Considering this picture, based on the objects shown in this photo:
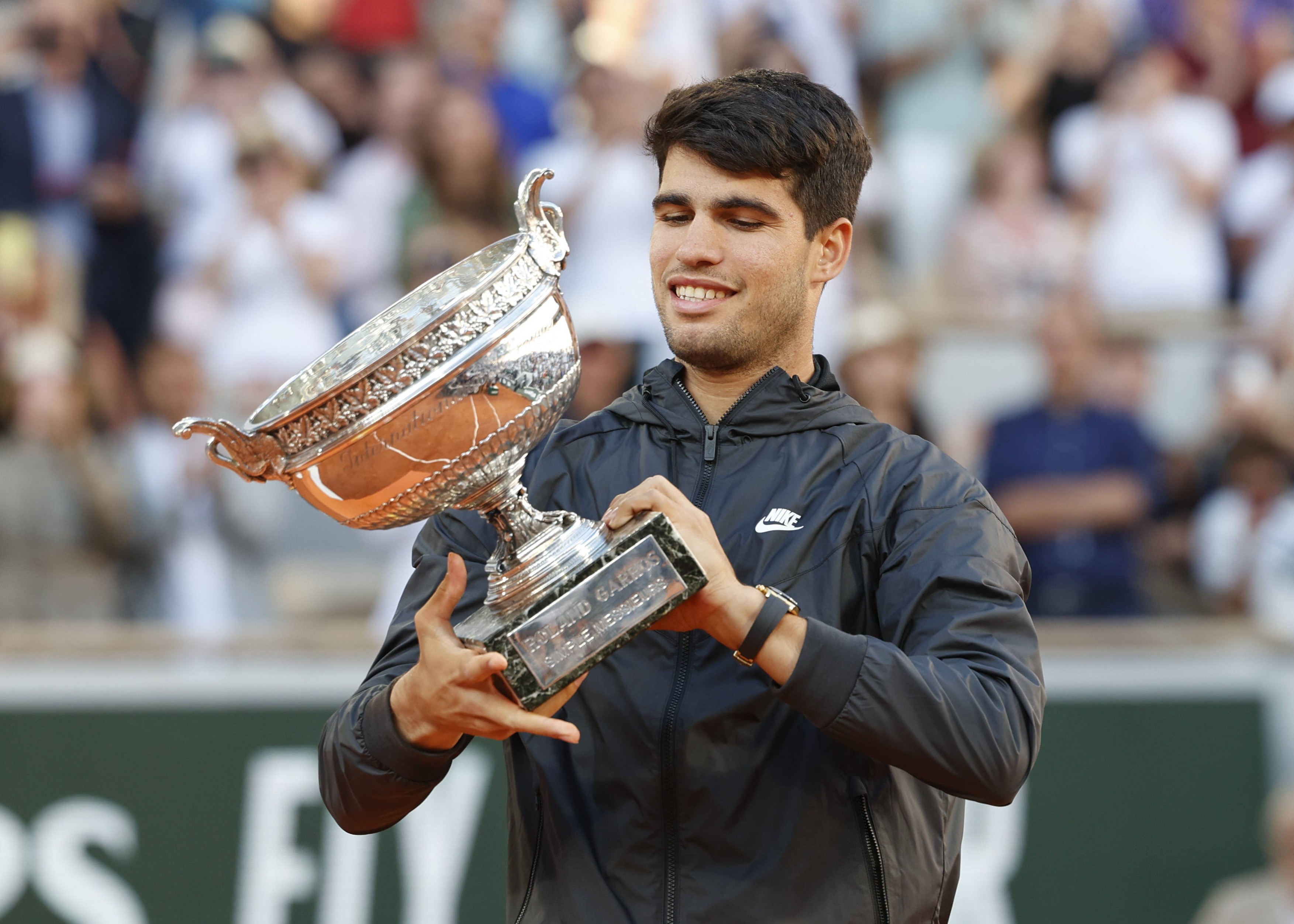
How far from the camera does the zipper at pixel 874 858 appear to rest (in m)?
2.13

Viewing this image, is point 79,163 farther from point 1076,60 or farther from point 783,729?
point 783,729

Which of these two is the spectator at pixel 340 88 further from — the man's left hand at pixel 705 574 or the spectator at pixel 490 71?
the man's left hand at pixel 705 574

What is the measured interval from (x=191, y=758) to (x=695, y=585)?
3.38 metres

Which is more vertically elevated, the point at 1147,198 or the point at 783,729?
the point at 1147,198

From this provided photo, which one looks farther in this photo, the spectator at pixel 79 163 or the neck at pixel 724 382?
the spectator at pixel 79 163

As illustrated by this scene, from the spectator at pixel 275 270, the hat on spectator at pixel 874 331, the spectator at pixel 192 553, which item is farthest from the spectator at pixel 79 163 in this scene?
the hat on spectator at pixel 874 331

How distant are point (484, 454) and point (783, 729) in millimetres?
551

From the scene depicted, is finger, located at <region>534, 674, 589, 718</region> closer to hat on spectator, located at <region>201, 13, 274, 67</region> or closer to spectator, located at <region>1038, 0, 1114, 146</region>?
hat on spectator, located at <region>201, 13, 274, 67</region>

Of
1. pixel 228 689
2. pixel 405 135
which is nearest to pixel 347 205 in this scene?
pixel 405 135

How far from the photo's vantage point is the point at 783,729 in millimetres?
2184

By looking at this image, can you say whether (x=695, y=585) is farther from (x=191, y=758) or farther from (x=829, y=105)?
(x=191, y=758)

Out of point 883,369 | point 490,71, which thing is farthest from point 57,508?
point 883,369

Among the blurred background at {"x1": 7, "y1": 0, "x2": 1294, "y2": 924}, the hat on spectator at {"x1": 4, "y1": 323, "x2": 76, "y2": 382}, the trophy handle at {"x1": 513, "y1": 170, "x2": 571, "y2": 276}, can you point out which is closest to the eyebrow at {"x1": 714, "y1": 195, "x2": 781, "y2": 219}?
the trophy handle at {"x1": 513, "y1": 170, "x2": 571, "y2": 276}

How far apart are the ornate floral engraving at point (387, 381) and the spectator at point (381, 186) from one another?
4906 millimetres
